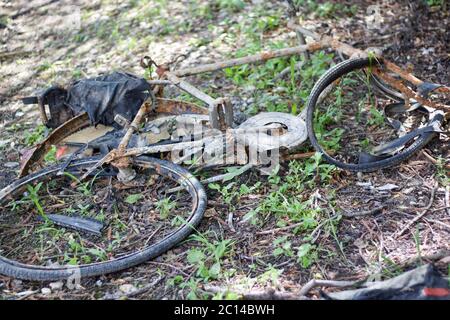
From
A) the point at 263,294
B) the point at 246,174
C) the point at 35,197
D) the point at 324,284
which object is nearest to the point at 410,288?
the point at 324,284

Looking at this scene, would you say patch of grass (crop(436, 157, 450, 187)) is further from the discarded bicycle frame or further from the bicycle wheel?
the bicycle wheel

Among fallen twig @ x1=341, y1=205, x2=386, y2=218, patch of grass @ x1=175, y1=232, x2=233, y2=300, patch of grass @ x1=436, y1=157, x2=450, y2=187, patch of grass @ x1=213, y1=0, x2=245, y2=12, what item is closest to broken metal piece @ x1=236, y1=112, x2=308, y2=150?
fallen twig @ x1=341, y1=205, x2=386, y2=218

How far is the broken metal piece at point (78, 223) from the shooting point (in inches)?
169

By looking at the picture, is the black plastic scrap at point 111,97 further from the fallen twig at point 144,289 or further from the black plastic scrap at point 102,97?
the fallen twig at point 144,289

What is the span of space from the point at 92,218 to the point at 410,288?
237cm

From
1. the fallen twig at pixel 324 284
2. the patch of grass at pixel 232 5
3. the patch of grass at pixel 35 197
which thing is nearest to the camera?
the fallen twig at pixel 324 284

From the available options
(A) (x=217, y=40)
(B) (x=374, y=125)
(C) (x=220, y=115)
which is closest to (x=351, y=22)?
(A) (x=217, y=40)

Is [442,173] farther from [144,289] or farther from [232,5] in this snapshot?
[232,5]

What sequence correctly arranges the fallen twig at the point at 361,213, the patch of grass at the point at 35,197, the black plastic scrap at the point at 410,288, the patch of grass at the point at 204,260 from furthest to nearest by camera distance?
the patch of grass at the point at 35,197
the fallen twig at the point at 361,213
the patch of grass at the point at 204,260
the black plastic scrap at the point at 410,288

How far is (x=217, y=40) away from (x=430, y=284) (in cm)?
432

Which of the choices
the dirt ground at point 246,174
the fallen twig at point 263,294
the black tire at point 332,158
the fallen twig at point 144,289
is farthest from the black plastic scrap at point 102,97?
the fallen twig at point 263,294

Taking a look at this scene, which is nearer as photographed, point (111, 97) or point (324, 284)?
point (324, 284)

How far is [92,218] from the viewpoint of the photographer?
14.6 ft

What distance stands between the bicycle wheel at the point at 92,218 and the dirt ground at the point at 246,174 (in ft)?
0.38
